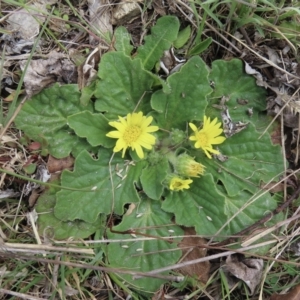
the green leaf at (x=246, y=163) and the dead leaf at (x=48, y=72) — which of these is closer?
the dead leaf at (x=48, y=72)

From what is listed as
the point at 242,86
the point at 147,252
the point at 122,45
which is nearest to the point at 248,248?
the point at 147,252

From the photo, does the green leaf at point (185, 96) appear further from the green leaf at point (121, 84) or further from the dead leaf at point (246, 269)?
the dead leaf at point (246, 269)

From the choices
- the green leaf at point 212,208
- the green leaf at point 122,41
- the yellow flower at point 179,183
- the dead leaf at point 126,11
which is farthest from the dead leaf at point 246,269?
the dead leaf at point 126,11

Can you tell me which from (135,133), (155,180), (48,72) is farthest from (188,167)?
(48,72)

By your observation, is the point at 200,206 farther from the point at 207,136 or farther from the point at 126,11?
the point at 126,11

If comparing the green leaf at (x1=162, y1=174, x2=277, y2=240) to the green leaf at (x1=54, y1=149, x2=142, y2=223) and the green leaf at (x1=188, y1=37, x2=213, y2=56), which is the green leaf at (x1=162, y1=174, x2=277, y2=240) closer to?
the green leaf at (x1=54, y1=149, x2=142, y2=223)

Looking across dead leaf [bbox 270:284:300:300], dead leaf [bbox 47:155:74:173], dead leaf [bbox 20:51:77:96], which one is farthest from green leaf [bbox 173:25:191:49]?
dead leaf [bbox 270:284:300:300]

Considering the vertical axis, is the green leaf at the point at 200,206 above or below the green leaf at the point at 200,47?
below
